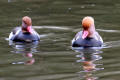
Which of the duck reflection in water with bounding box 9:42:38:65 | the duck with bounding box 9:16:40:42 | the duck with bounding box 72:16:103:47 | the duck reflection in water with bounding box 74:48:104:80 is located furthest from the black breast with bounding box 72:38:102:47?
the duck with bounding box 9:16:40:42

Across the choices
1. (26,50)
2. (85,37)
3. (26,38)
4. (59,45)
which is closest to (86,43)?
(85,37)

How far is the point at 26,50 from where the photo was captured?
13984 millimetres

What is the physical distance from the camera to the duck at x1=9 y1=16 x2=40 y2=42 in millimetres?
15641

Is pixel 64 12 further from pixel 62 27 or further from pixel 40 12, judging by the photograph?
pixel 62 27

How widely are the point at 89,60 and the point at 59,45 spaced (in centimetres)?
224

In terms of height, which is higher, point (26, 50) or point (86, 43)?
point (86, 43)

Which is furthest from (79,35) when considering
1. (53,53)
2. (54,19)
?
(54,19)

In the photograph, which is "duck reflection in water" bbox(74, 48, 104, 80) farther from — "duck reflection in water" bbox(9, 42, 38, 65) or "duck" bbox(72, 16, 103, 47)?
"duck reflection in water" bbox(9, 42, 38, 65)

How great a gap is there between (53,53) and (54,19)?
5671mm

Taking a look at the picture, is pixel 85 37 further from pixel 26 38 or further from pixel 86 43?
pixel 26 38

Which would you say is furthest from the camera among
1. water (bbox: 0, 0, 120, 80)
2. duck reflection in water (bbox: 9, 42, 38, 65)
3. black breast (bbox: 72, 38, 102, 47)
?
black breast (bbox: 72, 38, 102, 47)

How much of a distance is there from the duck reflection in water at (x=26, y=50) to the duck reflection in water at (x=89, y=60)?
1.26m

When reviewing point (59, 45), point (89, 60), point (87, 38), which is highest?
point (87, 38)

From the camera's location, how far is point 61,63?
11805 mm
